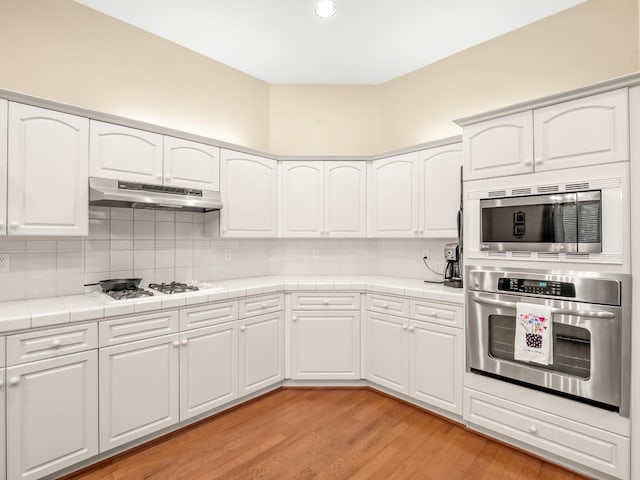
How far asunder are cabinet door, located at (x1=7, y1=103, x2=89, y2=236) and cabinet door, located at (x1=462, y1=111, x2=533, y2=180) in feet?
8.56

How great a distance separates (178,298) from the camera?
2385mm

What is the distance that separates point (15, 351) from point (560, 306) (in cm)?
299

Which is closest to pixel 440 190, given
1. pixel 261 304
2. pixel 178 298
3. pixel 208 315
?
pixel 261 304

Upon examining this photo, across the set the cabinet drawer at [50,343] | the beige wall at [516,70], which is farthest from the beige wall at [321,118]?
the cabinet drawer at [50,343]

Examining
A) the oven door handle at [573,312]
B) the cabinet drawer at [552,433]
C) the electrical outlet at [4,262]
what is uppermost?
the electrical outlet at [4,262]

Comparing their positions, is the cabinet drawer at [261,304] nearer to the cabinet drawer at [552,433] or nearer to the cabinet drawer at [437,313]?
the cabinet drawer at [437,313]

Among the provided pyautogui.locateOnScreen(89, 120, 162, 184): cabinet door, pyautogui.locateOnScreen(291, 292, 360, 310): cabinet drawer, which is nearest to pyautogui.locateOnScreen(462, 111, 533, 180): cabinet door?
pyautogui.locateOnScreen(291, 292, 360, 310): cabinet drawer

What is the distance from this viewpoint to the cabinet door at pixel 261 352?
282 centimetres

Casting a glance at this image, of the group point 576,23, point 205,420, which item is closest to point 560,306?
point 576,23

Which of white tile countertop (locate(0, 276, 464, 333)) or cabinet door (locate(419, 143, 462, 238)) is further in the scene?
cabinet door (locate(419, 143, 462, 238))

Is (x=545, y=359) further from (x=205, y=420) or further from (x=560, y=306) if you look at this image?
(x=205, y=420)

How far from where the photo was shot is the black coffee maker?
2.81 metres

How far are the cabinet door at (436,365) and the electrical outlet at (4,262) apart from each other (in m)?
2.84

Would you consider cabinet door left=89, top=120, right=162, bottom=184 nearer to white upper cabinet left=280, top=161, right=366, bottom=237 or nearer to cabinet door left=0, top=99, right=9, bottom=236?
cabinet door left=0, top=99, right=9, bottom=236
